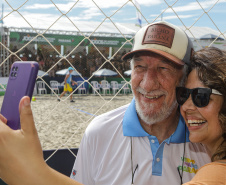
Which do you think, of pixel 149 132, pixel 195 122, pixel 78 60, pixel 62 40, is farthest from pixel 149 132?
pixel 78 60

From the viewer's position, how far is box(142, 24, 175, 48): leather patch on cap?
895 mm

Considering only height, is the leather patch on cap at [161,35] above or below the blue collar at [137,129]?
above

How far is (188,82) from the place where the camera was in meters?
0.77

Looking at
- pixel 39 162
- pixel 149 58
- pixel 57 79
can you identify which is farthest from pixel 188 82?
pixel 57 79

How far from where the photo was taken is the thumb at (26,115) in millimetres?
383

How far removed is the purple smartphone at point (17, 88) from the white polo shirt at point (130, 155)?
43 cm

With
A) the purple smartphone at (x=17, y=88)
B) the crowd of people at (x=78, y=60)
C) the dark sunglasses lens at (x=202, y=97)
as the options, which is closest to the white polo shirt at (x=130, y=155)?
the dark sunglasses lens at (x=202, y=97)

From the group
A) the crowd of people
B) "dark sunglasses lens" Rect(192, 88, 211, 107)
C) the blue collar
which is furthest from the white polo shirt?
the crowd of people

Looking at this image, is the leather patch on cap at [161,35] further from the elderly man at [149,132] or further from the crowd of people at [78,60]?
the crowd of people at [78,60]

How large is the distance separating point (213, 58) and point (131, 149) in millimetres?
346

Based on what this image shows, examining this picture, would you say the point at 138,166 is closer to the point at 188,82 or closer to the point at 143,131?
the point at 143,131

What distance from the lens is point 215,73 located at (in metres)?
0.70

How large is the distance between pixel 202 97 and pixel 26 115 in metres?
0.45

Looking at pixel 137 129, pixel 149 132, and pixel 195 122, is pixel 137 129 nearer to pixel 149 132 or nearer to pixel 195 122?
pixel 149 132
